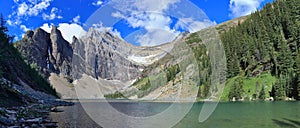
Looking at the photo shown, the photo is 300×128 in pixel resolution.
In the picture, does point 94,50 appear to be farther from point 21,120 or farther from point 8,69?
point 8,69

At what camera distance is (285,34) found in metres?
107

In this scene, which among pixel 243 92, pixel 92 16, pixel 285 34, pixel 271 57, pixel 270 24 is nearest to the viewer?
pixel 92 16

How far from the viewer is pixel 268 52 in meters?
101

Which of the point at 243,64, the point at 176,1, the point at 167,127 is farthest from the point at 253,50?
the point at 176,1

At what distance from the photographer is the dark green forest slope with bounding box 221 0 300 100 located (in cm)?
7688

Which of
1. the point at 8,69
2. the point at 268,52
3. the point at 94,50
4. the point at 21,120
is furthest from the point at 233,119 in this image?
the point at 268,52

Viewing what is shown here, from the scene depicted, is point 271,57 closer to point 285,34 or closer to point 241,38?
point 285,34

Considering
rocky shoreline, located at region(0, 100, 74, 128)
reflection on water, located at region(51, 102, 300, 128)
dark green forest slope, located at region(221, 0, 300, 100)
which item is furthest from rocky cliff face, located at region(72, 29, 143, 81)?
dark green forest slope, located at region(221, 0, 300, 100)

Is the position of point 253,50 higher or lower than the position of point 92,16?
higher

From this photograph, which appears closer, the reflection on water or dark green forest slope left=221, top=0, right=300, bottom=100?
the reflection on water

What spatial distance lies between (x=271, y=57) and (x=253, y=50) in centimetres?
1751

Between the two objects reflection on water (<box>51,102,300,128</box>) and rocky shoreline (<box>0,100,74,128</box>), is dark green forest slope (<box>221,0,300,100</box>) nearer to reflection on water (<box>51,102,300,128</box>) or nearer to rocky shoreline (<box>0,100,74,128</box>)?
reflection on water (<box>51,102,300,128</box>)

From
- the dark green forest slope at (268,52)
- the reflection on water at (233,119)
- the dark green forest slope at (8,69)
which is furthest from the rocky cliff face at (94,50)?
the dark green forest slope at (268,52)

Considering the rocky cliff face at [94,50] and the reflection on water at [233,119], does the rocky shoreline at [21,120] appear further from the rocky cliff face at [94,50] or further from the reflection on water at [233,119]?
the rocky cliff face at [94,50]
